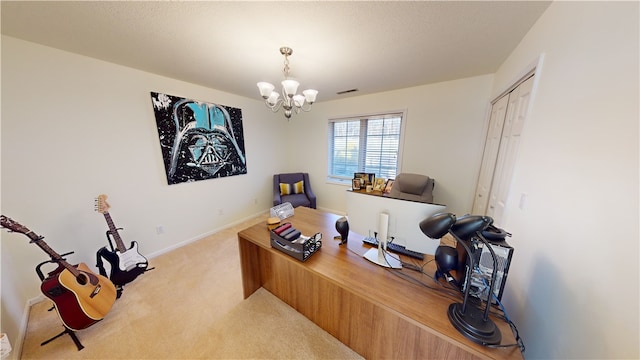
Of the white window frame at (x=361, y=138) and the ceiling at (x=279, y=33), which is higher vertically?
the ceiling at (x=279, y=33)

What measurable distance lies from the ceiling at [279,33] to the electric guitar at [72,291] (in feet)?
4.73

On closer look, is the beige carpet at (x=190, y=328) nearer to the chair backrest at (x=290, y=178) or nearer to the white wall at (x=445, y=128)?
the chair backrest at (x=290, y=178)

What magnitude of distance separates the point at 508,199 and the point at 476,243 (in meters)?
0.92

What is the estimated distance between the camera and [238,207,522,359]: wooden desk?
0.80 meters

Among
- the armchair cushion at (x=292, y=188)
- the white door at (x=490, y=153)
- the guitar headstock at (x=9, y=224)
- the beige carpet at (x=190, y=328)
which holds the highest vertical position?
the white door at (x=490, y=153)

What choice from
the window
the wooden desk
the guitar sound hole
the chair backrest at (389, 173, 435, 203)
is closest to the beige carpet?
the wooden desk

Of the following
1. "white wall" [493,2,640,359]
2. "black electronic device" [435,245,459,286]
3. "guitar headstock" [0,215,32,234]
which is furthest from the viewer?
"guitar headstock" [0,215,32,234]

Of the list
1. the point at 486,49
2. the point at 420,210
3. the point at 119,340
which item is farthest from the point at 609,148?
the point at 119,340

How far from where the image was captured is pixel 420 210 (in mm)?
963

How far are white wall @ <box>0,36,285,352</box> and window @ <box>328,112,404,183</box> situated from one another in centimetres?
235

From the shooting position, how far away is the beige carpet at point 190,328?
1263 millimetres

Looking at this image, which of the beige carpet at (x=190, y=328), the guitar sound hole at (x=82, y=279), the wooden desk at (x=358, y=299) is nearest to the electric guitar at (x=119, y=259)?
the beige carpet at (x=190, y=328)

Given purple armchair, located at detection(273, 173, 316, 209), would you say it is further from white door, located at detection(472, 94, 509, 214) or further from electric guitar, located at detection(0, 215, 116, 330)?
white door, located at detection(472, 94, 509, 214)

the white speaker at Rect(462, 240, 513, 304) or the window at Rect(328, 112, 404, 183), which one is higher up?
the window at Rect(328, 112, 404, 183)
